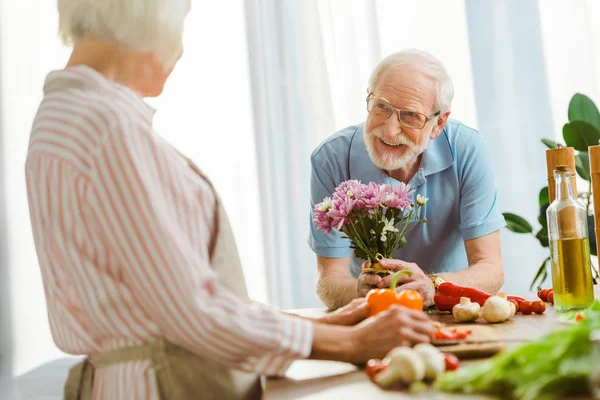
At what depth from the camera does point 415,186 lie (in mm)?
2369

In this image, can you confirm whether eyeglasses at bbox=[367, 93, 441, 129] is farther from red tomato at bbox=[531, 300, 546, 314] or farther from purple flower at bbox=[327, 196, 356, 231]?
red tomato at bbox=[531, 300, 546, 314]

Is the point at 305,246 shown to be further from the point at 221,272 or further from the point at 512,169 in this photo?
the point at 221,272

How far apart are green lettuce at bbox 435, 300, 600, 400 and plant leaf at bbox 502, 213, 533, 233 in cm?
259

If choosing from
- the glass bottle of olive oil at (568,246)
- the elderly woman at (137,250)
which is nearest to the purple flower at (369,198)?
the glass bottle of olive oil at (568,246)

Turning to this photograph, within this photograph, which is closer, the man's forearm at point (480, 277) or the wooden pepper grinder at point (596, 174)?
the wooden pepper grinder at point (596, 174)

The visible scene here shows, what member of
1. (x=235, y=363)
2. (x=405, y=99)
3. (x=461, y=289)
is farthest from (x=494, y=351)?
(x=405, y=99)

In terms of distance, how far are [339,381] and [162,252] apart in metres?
0.36

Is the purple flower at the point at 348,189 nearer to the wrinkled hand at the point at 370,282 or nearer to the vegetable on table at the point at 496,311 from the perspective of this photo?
the wrinkled hand at the point at 370,282

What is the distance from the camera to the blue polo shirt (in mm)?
2328

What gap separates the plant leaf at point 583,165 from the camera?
3.09 metres

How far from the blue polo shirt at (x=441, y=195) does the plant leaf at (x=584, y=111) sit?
0.99 metres

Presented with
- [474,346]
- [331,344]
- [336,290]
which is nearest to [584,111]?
[336,290]

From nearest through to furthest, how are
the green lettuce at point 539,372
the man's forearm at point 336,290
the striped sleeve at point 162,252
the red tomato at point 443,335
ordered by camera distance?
the green lettuce at point 539,372
the striped sleeve at point 162,252
the red tomato at point 443,335
the man's forearm at point 336,290

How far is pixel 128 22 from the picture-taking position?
113 cm
